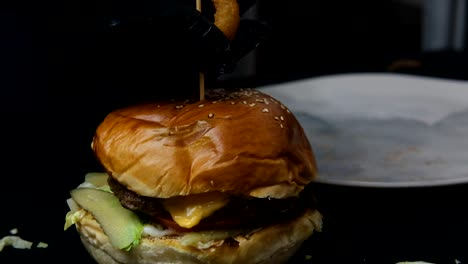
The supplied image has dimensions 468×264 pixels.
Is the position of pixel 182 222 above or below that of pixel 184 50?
below

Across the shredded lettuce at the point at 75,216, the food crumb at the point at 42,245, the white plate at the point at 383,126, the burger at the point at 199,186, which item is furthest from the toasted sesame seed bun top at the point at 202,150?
the white plate at the point at 383,126

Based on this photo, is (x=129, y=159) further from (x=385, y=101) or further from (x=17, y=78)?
(x=385, y=101)

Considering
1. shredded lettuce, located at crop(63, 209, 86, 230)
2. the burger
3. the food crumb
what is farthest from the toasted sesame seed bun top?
the food crumb

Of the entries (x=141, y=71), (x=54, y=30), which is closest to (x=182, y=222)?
(x=141, y=71)

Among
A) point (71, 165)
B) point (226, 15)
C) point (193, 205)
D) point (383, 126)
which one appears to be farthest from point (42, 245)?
point (383, 126)

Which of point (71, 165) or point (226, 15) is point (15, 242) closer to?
point (71, 165)

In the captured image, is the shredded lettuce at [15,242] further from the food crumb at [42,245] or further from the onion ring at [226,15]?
the onion ring at [226,15]

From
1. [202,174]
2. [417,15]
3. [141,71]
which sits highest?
[141,71]
